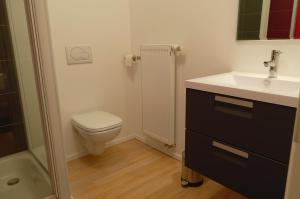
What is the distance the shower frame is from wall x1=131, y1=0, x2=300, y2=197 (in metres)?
1.07

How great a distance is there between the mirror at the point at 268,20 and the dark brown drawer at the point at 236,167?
2.49ft

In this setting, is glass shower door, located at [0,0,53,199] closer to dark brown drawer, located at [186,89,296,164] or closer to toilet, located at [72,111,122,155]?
toilet, located at [72,111,122,155]

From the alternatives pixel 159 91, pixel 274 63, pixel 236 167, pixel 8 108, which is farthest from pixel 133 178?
pixel 274 63

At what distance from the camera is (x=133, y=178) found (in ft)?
6.42

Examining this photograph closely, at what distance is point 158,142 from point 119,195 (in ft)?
2.50

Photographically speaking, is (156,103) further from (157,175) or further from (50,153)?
(50,153)

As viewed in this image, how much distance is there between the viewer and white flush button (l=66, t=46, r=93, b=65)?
2.09m

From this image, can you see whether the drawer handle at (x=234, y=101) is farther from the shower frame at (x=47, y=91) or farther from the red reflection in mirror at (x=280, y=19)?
the shower frame at (x=47, y=91)

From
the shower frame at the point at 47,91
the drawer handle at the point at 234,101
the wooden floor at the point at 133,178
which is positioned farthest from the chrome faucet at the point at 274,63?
the shower frame at the point at 47,91

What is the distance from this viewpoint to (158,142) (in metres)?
2.38

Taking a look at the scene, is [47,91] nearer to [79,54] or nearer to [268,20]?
[79,54]

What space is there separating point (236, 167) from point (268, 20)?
0.94 meters

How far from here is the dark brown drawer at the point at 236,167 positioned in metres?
1.10

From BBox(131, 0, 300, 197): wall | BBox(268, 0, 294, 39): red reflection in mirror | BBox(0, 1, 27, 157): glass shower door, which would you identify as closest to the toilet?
BBox(0, 1, 27, 157): glass shower door
